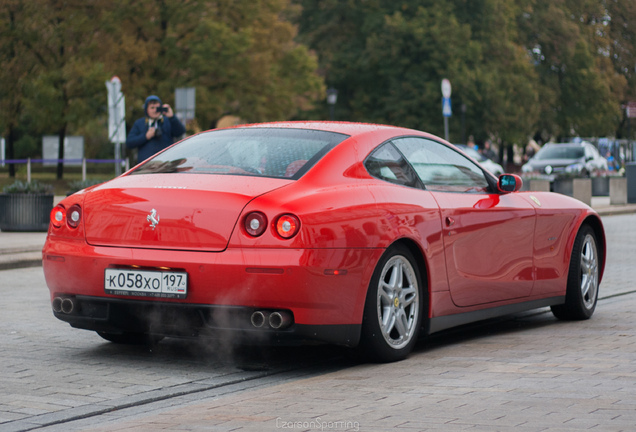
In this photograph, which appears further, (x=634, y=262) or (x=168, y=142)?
(x=634, y=262)

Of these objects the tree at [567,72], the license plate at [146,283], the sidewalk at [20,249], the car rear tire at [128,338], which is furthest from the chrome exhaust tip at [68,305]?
the tree at [567,72]

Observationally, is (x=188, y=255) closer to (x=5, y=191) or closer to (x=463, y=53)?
(x=5, y=191)

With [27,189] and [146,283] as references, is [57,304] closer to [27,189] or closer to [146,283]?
[146,283]

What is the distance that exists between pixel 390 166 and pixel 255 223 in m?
1.23

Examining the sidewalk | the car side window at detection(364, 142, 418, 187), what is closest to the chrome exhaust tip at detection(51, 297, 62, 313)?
the car side window at detection(364, 142, 418, 187)

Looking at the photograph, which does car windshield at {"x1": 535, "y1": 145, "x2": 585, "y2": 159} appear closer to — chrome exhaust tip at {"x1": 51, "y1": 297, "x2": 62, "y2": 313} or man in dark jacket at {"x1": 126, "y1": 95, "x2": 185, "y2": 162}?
man in dark jacket at {"x1": 126, "y1": 95, "x2": 185, "y2": 162}

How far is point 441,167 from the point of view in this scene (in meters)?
7.17

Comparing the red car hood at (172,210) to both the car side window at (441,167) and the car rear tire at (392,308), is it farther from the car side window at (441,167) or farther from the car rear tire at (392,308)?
the car side window at (441,167)

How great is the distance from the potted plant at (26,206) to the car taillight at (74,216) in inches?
451

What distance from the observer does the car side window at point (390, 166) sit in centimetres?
658

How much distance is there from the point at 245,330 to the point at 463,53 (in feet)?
169

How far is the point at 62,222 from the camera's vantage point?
251 inches

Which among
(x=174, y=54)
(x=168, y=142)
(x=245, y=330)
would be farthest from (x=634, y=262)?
(x=174, y=54)

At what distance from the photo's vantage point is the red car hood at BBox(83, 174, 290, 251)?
5.87 m
